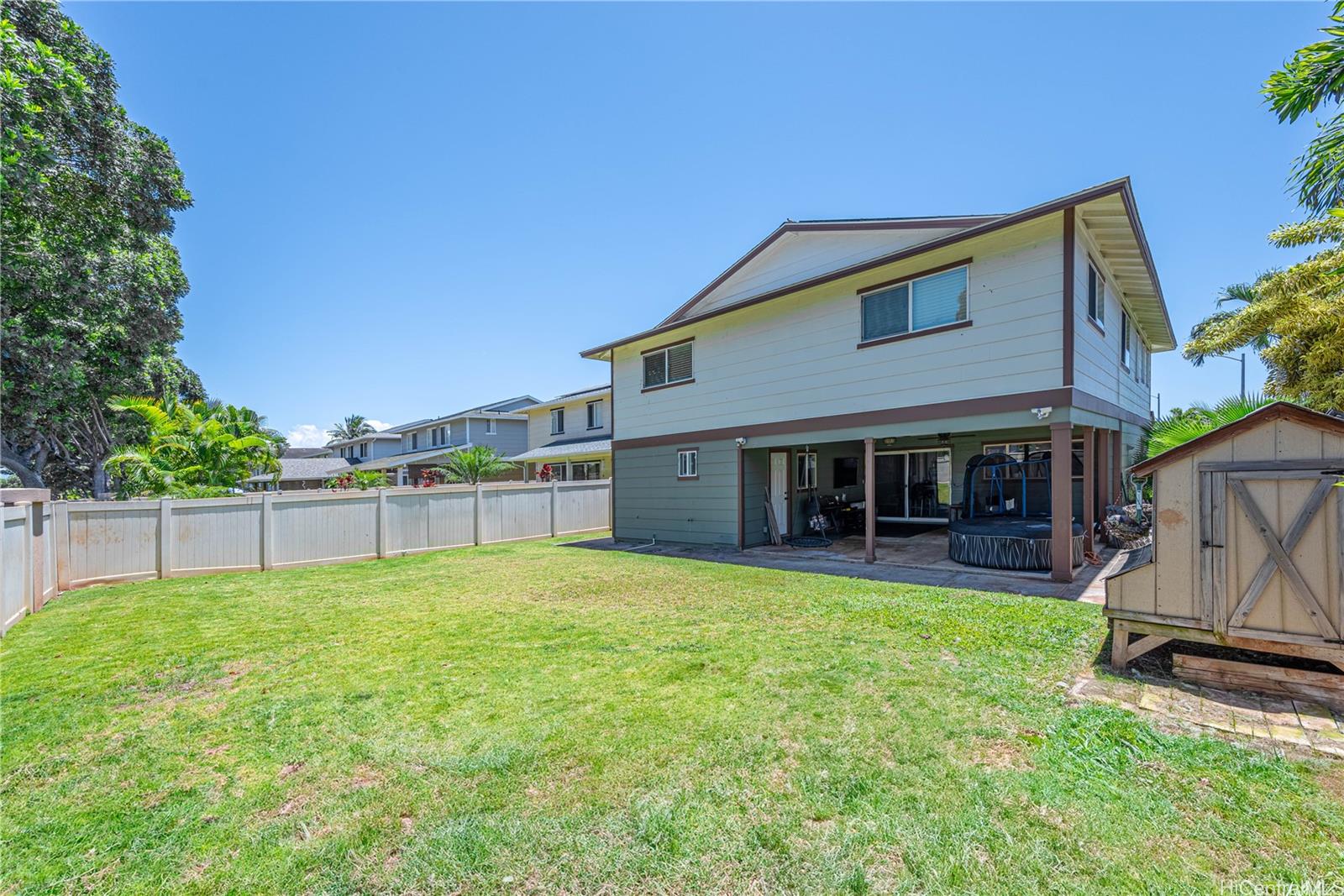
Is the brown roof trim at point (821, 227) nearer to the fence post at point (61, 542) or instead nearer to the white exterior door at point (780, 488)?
the white exterior door at point (780, 488)

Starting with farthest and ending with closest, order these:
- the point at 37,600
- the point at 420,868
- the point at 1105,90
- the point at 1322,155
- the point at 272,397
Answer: the point at 272,397
the point at 1105,90
the point at 37,600
the point at 1322,155
the point at 420,868

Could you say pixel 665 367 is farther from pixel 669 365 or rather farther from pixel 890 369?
pixel 890 369

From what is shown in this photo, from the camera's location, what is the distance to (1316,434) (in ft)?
12.1

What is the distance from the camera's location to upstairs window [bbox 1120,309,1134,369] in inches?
433

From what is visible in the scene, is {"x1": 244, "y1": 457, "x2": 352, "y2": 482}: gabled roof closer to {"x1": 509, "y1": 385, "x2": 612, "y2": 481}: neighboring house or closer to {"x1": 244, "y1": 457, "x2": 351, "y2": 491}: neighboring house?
{"x1": 244, "y1": 457, "x2": 351, "y2": 491}: neighboring house

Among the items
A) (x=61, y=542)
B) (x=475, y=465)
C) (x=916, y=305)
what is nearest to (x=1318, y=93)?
(x=916, y=305)

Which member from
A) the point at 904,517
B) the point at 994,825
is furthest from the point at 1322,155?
the point at 904,517

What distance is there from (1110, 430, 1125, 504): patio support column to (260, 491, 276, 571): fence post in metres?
16.7

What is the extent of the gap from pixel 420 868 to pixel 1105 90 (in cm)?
1268

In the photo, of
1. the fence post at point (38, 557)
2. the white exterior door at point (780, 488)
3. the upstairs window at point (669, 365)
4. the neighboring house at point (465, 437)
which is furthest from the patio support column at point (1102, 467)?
the neighboring house at point (465, 437)

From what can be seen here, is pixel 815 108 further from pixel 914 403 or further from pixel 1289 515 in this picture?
pixel 1289 515

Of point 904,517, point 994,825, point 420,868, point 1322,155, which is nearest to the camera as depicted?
point 420,868

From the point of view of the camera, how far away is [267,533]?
1043cm

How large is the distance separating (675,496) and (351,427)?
6241 cm
